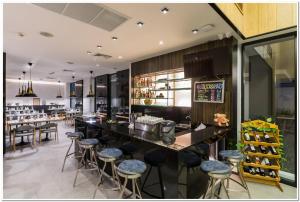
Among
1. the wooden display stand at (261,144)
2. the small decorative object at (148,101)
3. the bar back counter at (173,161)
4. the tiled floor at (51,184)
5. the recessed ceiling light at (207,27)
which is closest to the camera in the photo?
the bar back counter at (173,161)

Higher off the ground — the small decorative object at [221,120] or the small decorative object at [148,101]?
the small decorative object at [148,101]

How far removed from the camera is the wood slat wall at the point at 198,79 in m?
3.30

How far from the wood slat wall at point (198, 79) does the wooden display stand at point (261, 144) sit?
17.7 inches

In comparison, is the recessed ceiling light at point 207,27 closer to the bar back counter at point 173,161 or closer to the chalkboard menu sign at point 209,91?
the chalkboard menu sign at point 209,91

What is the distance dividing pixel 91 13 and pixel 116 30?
0.63 m

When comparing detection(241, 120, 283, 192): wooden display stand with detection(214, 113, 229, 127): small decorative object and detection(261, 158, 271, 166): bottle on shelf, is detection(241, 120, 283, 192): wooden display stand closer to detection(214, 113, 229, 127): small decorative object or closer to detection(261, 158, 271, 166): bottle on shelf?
detection(261, 158, 271, 166): bottle on shelf

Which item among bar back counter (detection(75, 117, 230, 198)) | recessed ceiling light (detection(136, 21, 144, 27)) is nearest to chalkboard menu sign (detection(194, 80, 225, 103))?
bar back counter (detection(75, 117, 230, 198))

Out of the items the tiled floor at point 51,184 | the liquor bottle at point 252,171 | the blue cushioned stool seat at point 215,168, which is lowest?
the tiled floor at point 51,184

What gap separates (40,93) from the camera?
Answer: 1240 centimetres

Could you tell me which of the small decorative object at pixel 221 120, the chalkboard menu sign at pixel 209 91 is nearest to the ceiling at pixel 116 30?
the chalkboard menu sign at pixel 209 91

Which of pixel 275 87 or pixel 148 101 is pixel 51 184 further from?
pixel 275 87

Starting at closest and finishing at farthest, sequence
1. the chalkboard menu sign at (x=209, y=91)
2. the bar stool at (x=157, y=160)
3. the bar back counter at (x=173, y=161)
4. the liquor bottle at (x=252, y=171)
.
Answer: the bar back counter at (x=173, y=161)
the bar stool at (x=157, y=160)
the liquor bottle at (x=252, y=171)
the chalkboard menu sign at (x=209, y=91)

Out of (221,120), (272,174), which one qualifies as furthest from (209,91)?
(272,174)

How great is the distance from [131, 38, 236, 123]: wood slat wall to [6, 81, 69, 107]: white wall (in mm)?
10607
